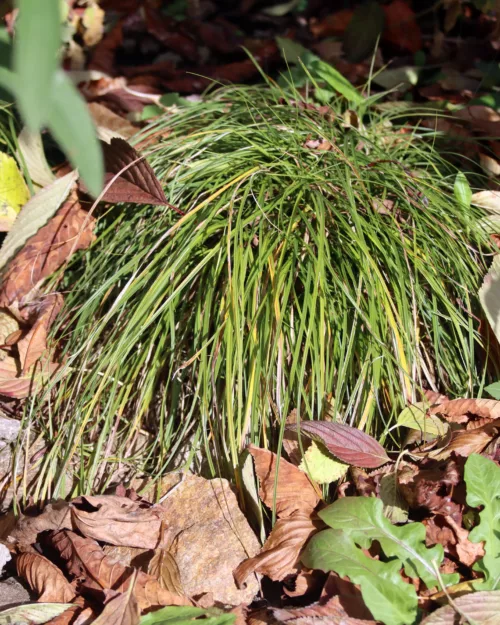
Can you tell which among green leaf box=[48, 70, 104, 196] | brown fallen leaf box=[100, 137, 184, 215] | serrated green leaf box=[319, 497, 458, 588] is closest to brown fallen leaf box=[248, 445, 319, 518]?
serrated green leaf box=[319, 497, 458, 588]

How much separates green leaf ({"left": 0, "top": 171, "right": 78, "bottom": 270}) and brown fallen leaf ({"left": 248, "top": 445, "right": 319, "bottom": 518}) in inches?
35.9

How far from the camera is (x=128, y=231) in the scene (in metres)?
2.00

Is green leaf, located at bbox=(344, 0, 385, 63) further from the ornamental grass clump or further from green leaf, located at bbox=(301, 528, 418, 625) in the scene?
green leaf, located at bbox=(301, 528, 418, 625)

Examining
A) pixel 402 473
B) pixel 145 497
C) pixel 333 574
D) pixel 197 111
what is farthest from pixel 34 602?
pixel 197 111

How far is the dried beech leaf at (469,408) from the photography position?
1.60m

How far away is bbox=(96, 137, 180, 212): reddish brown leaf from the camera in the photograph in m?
1.79

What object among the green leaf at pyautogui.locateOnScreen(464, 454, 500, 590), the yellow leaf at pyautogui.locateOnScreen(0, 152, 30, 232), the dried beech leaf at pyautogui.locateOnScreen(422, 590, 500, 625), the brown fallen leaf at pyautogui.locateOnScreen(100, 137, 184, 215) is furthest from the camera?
the yellow leaf at pyautogui.locateOnScreen(0, 152, 30, 232)

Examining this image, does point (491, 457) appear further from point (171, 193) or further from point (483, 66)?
point (483, 66)

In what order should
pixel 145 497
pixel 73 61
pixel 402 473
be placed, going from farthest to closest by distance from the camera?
1. pixel 73 61
2. pixel 145 497
3. pixel 402 473

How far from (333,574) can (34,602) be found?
0.66 m

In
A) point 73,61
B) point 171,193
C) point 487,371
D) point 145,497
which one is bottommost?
point 487,371

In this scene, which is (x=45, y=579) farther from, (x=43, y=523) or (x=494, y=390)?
(x=494, y=390)

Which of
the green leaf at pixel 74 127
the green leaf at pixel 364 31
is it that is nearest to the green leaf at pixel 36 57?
the green leaf at pixel 74 127

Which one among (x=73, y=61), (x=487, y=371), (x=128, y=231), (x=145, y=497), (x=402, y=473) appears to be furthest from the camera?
(x=73, y=61)
